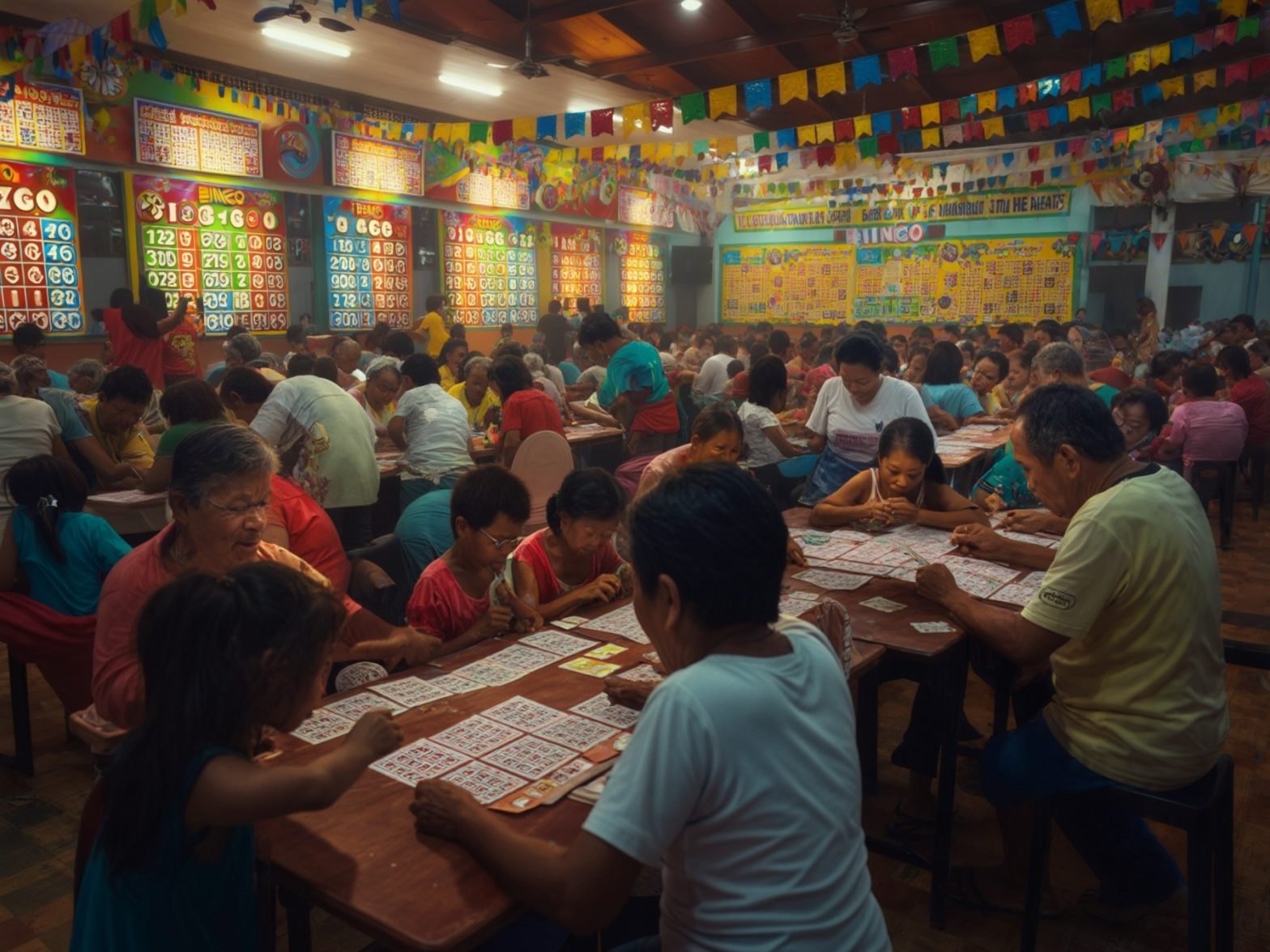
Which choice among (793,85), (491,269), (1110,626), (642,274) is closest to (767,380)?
(793,85)

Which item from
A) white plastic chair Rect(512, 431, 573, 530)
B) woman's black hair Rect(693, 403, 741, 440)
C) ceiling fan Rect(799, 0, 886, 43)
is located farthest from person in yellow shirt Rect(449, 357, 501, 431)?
ceiling fan Rect(799, 0, 886, 43)

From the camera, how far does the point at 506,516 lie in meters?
2.62

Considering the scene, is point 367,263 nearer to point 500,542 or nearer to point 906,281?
point 500,542

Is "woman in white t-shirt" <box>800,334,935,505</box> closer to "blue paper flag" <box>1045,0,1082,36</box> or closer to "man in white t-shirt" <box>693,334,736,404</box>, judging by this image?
"blue paper flag" <box>1045,0,1082,36</box>

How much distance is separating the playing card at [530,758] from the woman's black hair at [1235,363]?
7452mm

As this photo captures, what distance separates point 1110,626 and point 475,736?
142 centimetres

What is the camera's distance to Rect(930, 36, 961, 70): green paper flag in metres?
6.62

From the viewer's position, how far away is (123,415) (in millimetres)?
4668

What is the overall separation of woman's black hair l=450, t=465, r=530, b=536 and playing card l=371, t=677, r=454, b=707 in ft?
2.01

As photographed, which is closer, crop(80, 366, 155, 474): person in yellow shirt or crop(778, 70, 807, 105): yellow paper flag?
crop(80, 366, 155, 474): person in yellow shirt

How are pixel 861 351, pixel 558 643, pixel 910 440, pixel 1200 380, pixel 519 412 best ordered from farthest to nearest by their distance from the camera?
pixel 1200 380
pixel 519 412
pixel 861 351
pixel 910 440
pixel 558 643

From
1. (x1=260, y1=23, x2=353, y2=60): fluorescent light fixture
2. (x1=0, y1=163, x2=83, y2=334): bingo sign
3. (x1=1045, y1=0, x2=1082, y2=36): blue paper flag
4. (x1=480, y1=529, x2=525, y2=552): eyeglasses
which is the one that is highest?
(x1=260, y1=23, x2=353, y2=60): fluorescent light fixture

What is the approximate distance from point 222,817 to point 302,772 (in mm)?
118

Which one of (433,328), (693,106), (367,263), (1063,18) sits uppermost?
(1063,18)
